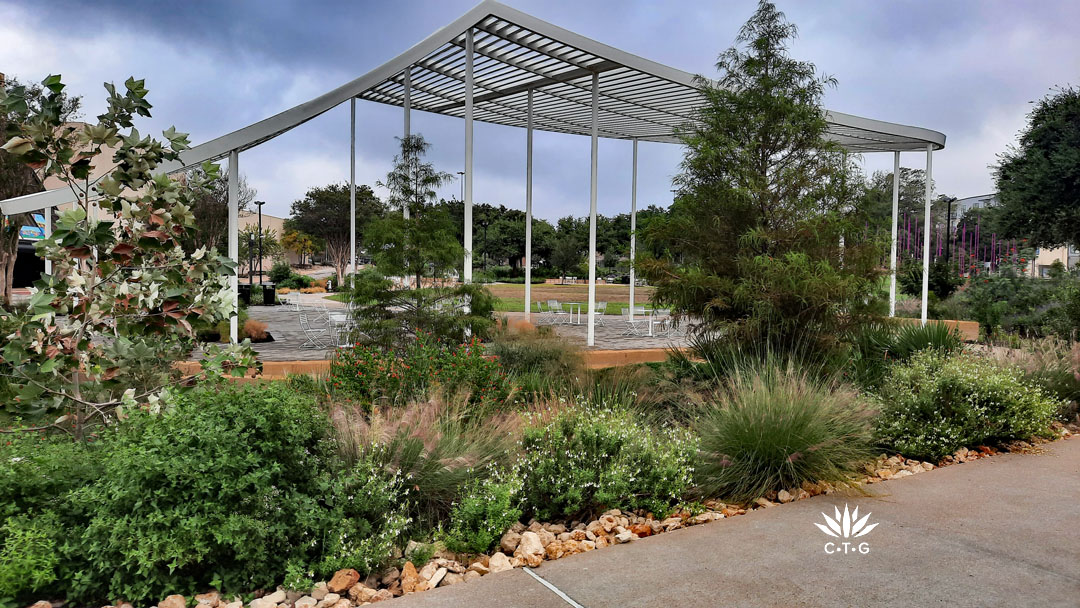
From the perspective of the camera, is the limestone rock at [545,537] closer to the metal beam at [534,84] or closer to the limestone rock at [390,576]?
the limestone rock at [390,576]

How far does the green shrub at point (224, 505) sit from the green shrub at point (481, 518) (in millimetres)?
281

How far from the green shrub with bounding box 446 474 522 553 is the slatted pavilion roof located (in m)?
5.74

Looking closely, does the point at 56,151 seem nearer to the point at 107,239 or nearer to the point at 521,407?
the point at 107,239

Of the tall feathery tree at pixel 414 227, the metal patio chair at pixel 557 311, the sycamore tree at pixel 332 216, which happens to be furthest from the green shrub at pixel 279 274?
the tall feathery tree at pixel 414 227

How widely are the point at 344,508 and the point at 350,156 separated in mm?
10503

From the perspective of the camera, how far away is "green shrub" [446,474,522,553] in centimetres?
310

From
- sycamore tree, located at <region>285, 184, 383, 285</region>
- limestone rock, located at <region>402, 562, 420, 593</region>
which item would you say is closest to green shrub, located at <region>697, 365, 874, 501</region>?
limestone rock, located at <region>402, 562, 420, 593</region>

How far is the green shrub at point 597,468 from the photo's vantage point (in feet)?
11.8

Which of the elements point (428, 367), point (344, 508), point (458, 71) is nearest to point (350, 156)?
point (458, 71)

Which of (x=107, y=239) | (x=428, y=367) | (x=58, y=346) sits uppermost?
(x=107, y=239)

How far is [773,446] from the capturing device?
4.09 meters

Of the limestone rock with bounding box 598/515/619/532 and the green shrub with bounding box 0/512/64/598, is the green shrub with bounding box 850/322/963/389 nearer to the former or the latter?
the limestone rock with bounding box 598/515/619/532

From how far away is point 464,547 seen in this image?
3107 millimetres

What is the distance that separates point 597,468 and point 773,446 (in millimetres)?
1156
